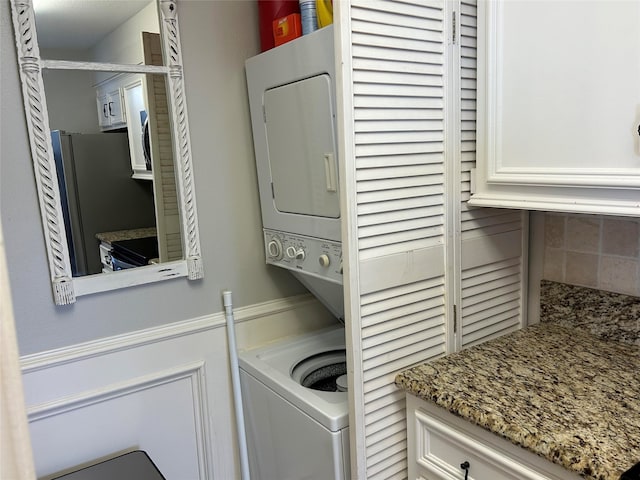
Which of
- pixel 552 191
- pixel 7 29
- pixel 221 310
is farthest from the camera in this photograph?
pixel 221 310

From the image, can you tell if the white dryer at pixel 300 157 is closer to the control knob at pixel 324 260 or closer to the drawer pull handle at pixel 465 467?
the control knob at pixel 324 260

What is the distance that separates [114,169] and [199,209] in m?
0.30

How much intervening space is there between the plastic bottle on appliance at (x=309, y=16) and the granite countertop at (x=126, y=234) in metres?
0.81

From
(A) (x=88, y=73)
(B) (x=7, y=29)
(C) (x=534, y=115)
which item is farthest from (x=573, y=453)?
(B) (x=7, y=29)

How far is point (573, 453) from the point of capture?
0.99m

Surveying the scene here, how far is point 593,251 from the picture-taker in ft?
5.25

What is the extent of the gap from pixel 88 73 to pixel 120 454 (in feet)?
4.07

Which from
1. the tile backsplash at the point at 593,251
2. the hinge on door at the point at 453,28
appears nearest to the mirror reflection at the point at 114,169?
the hinge on door at the point at 453,28

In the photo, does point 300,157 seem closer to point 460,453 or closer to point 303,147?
point 303,147

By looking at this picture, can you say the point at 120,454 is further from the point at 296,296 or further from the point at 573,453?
the point at 573,453

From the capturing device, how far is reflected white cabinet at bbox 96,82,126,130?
1584 millimetres

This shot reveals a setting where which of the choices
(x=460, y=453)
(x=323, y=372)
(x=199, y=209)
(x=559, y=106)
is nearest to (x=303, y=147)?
(x=199, y=209)

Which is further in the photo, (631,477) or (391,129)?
(391,129)

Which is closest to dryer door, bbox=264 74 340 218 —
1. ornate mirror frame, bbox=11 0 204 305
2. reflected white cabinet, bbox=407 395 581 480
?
ornate mirror frame, bbox=11 0 204 305
